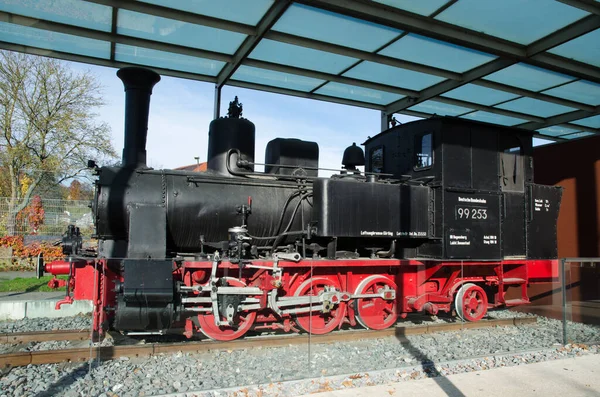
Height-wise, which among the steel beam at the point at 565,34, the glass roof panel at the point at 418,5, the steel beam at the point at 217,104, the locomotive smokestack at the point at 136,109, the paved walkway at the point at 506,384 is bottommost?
the paved walkway at the point at 506,384

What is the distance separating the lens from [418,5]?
7.32 metres

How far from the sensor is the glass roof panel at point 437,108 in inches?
464

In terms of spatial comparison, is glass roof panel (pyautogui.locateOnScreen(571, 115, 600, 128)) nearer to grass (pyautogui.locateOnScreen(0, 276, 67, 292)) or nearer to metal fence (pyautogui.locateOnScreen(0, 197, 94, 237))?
A: metal fence (pyautogui.locateOnScreen(0, 197, 94, 237))

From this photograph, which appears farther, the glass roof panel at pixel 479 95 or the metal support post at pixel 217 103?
the glass roof panel at pixel 479 95

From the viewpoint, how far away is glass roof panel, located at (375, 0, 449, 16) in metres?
7.20

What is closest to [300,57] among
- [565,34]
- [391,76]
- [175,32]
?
[391,76]

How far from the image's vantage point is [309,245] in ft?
22.1

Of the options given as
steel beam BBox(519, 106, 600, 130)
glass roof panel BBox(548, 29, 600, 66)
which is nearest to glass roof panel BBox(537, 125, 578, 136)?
steel beam BBox(519, 106, 600, 130)

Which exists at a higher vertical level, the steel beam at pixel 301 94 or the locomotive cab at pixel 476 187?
the steel beam at pixel 301 94

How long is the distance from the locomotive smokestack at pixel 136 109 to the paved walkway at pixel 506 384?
13.1ft

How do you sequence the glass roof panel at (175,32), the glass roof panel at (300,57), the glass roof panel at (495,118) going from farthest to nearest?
the glass roof panel at (495,118), the glass roof panel at (300,57), the glass roof panel at (175,32)

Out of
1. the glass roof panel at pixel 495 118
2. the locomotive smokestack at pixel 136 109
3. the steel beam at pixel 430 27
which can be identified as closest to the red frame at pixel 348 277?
the locomotive smokestack at pixel 136 109

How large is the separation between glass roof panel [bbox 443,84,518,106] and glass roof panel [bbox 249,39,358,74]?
297 centimetres

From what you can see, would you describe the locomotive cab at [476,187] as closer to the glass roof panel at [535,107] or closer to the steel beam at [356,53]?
the steel beam at [356,53]
